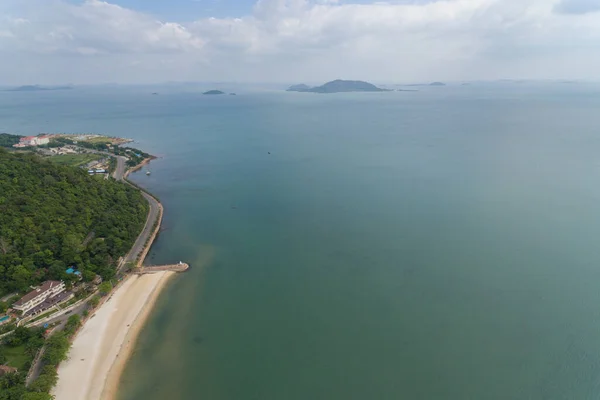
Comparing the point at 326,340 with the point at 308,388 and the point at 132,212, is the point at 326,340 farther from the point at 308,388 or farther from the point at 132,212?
the point at 132,212

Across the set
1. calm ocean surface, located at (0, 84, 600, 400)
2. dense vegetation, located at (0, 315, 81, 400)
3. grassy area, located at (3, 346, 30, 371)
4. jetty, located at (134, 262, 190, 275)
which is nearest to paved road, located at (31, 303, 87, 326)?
dense vegetation, located at (0, 315, 81, 400)

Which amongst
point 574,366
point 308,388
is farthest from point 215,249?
point 574,366

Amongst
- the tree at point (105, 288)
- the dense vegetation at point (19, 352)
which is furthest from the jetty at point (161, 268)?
the dense vegetation at point (19, 352)

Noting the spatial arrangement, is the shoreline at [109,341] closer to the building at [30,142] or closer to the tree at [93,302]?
the tree at [93,302]

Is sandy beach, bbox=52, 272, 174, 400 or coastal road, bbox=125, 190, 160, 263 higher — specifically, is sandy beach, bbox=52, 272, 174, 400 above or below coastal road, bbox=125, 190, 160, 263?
below

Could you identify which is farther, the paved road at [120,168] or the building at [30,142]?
the building at [30,142]

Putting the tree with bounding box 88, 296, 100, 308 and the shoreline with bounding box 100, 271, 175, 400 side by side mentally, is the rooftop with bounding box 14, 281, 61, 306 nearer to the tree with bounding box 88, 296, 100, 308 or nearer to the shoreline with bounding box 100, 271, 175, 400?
the tree with bounding box 88, 296, 100, 308
